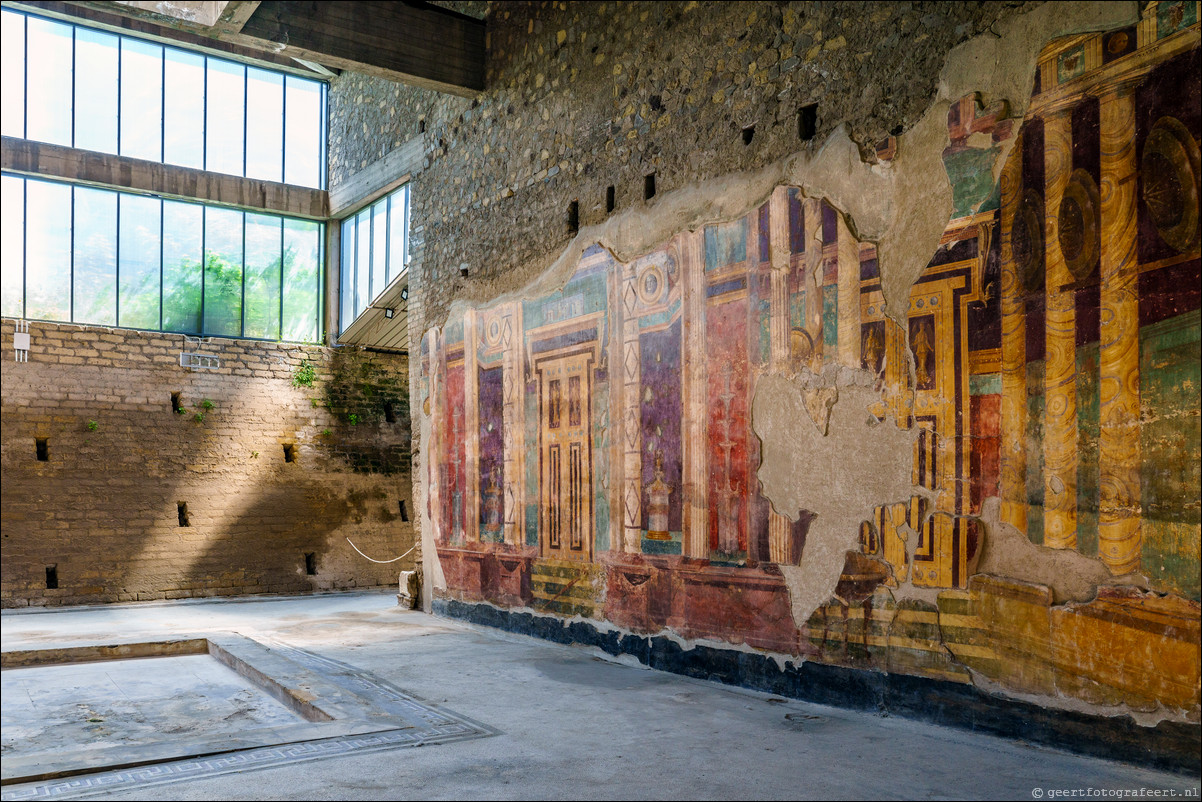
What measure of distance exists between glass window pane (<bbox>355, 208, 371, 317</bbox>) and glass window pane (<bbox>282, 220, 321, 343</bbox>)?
2.38ft

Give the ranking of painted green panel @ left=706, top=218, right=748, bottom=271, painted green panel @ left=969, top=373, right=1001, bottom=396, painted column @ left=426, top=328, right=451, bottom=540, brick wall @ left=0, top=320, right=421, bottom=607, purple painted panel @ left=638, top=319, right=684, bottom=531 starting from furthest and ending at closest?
1. brick wall @ left=0, top=320, right=421, bottom=607
2. painted column @ left=426, top=328, right=451, bottom=540
3. purple painted panel @ left=638, top=319, right=684, bottom=531
4. painted green panel @ left=706, top=218, right=748, bottom=271
5. painted green panel @ left=969, top=373, right=1001, bottom=396

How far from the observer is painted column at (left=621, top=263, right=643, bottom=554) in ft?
21.5

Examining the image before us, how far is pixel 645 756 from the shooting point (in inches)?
160

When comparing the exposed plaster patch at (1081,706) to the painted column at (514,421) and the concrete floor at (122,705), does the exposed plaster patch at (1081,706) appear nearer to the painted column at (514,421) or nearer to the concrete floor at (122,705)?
the concrete floor at (122,705)

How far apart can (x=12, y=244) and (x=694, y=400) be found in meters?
9.40

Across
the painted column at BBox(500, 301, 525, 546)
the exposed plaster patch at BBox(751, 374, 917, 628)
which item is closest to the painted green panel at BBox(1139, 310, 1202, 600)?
the exposed plaster patch at BBox(751, 374, 917, 628)

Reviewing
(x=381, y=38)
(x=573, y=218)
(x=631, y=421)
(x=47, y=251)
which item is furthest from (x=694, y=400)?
(x=47, y=251)

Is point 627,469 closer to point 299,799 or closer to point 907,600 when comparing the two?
point 907,600

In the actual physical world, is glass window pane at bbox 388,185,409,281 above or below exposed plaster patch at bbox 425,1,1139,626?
above

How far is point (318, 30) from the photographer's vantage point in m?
7.96

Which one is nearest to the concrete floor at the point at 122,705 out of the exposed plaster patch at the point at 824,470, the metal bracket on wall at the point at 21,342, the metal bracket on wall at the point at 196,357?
the exposed plaster patch at the point at 824,470

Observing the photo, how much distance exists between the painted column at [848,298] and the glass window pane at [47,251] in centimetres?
1011

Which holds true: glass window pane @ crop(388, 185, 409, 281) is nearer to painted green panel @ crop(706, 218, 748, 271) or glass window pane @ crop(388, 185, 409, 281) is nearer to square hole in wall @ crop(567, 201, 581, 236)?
square hole in wall @ crop(567, 201, 581, 236)

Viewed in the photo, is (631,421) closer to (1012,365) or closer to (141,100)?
(1012,365)
